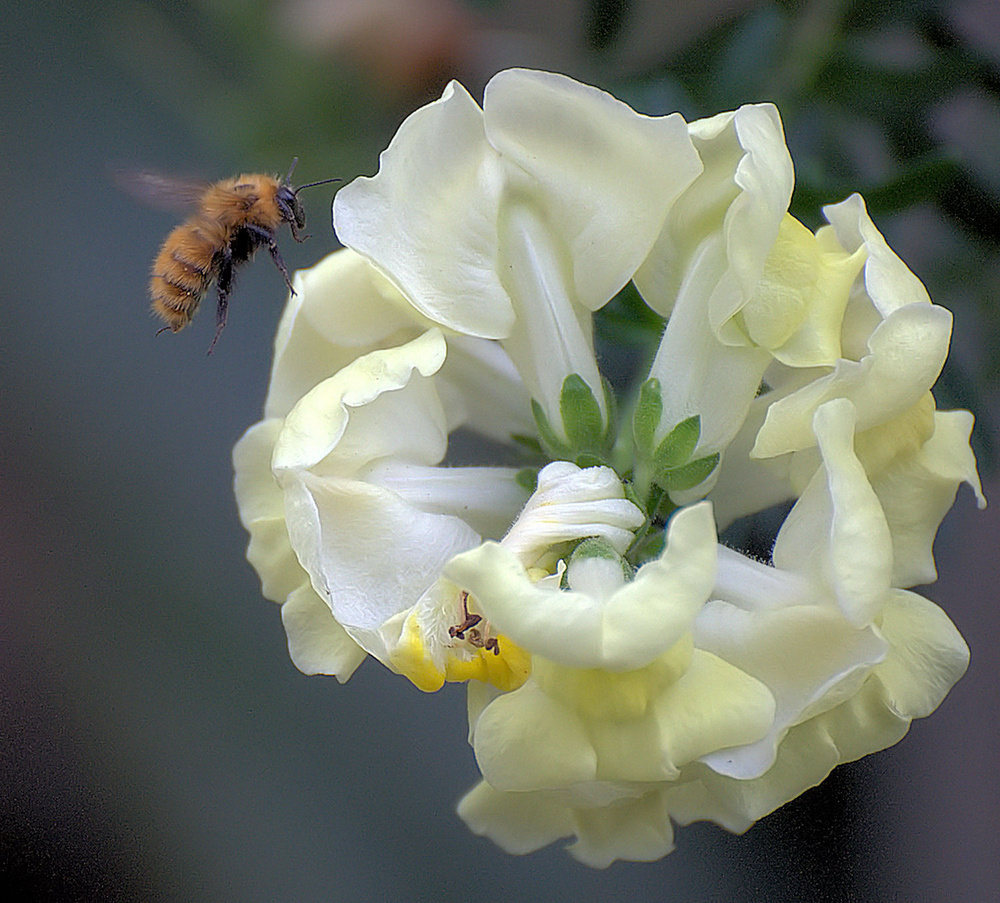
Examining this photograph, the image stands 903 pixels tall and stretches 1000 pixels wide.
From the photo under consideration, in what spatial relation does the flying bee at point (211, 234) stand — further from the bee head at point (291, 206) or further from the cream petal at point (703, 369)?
the cream petal at point (703, 369)

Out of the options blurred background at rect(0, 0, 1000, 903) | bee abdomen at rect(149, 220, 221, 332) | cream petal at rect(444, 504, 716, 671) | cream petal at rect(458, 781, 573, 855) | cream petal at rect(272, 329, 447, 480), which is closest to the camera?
cream petal at rect(444, 504, 716, 671)

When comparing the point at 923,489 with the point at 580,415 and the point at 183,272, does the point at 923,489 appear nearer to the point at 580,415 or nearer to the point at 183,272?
the point at 580,415

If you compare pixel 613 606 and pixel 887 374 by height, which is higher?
pixel 887 374

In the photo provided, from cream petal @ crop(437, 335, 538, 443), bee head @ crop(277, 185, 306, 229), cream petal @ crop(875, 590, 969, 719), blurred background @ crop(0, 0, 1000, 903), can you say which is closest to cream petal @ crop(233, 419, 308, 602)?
cream petal @ crop(437, 335, 538, 443)

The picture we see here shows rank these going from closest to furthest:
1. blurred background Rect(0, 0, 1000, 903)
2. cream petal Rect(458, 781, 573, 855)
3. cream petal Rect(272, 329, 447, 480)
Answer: cream petal Rect(272, 329, 447, 480), cream petal Rect(458, 781, 573, 855), blurred background Rect(0, 0, 1000, 903)

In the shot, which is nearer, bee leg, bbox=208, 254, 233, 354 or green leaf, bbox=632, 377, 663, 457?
green leaf, bbox=632, 377, 663, 457

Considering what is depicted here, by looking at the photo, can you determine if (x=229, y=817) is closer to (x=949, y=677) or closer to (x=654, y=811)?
(x=654, y=811)

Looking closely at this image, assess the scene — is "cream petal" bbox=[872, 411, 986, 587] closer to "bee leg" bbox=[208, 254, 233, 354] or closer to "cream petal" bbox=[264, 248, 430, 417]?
"cream petal" bbox=[264, 248, 430, 417]

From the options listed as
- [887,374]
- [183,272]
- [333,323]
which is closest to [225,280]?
[183,272]

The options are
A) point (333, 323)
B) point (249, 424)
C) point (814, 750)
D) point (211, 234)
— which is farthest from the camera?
point (249, 424)
